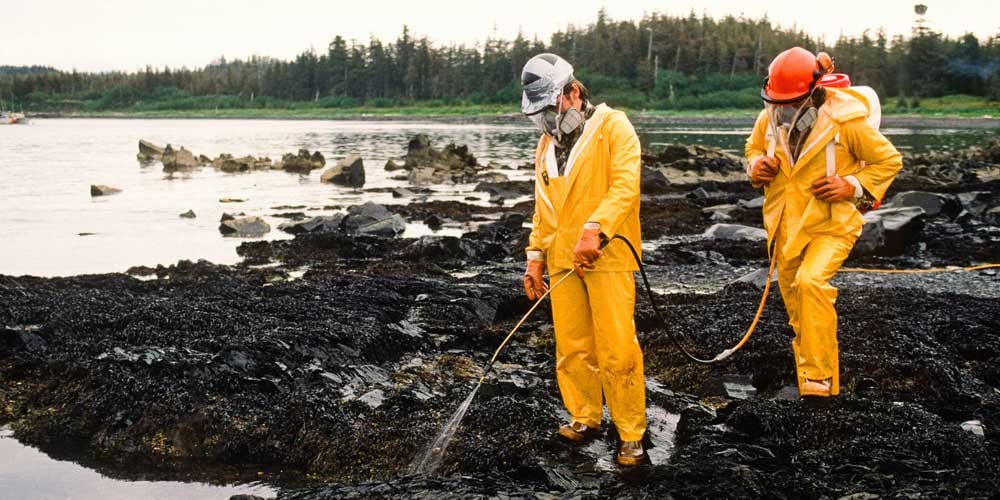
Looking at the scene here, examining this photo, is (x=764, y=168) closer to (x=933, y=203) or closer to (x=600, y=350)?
(x=600, y=350)

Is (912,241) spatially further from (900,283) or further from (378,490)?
(378,490)

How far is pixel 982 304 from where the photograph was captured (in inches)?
414

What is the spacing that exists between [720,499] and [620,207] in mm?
1760

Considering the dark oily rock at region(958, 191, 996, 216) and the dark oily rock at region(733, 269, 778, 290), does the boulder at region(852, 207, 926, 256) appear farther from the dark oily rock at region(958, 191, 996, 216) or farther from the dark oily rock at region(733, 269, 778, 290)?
the dark oily rock at region(958, 191, 996, 216)

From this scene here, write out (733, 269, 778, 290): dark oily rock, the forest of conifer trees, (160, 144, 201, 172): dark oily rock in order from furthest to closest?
the forest of conifer trees, (160, 144, 201, 172): dark oily rock, (733, 269, 778, 290): dark oily rock

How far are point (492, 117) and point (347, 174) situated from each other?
103m

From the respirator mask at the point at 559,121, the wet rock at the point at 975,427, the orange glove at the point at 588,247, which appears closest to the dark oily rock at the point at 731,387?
the wet rock at the point at 975,427

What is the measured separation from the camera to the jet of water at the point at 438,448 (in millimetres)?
6234

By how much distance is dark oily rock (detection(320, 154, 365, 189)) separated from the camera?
34719 millimetres

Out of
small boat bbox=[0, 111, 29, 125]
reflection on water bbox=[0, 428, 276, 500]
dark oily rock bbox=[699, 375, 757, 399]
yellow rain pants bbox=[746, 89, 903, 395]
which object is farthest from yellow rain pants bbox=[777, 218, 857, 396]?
small boat bbox=[0, 111, 29, 125]

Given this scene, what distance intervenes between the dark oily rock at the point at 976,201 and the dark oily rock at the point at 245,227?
15375 mm

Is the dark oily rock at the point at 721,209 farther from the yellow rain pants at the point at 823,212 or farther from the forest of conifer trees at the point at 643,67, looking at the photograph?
the forest of conifer trees at the point at 643,67

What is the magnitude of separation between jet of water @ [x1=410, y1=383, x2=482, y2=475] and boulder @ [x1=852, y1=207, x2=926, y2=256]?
33.3 ft

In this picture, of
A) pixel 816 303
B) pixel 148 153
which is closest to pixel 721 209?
pixel 816 303
